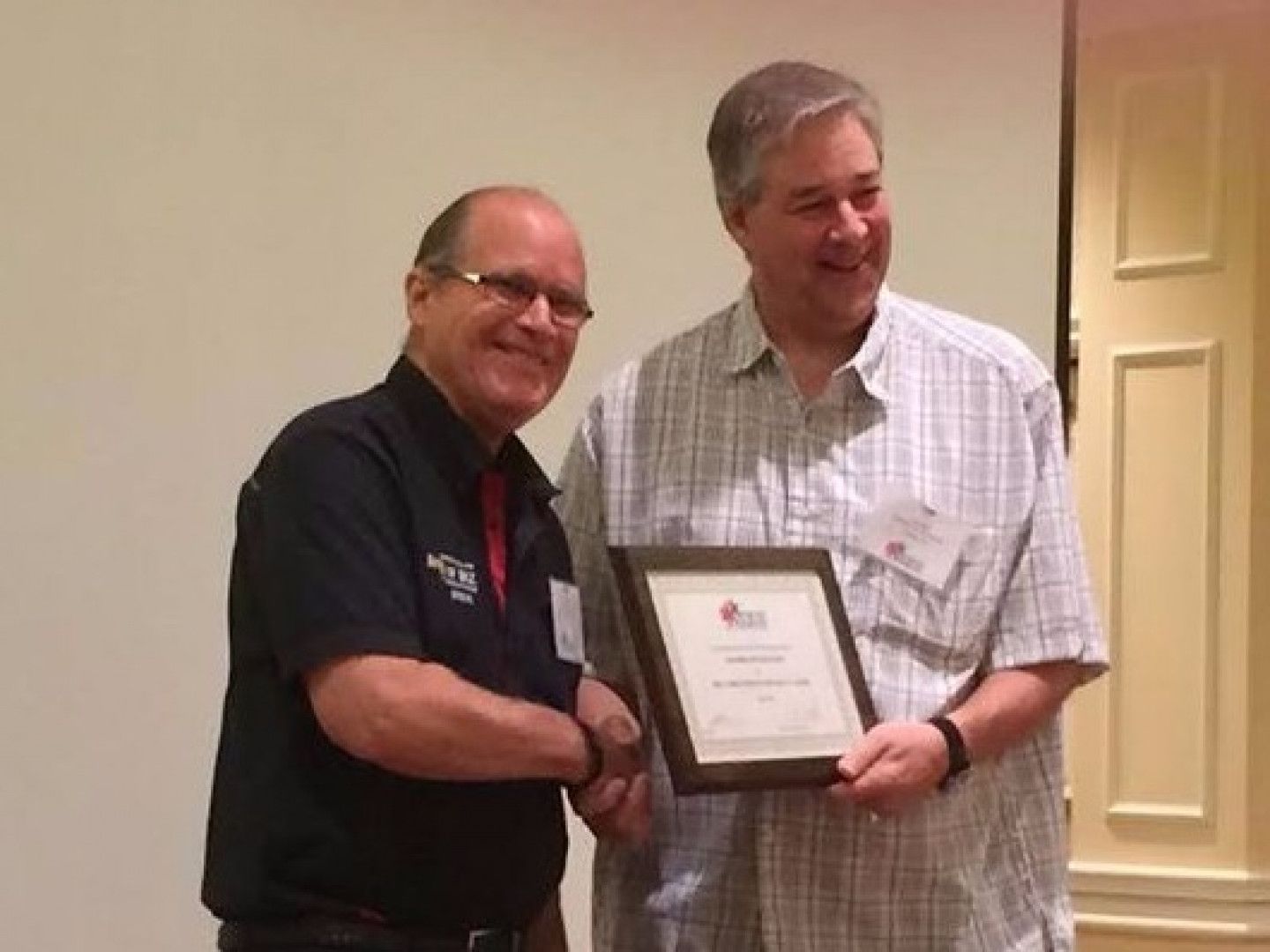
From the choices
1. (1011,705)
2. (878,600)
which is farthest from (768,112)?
(1011,705)

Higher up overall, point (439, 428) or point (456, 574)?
point (439, 428)

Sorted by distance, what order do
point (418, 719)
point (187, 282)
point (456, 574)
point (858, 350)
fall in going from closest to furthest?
point (418, 719) → point (456, 574) → point (858, 350) → point (187, 282)

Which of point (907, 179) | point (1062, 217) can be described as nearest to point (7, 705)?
point (907, 179)

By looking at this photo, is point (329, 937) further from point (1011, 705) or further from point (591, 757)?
point (1011, 705)

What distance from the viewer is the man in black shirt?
150 centimetres

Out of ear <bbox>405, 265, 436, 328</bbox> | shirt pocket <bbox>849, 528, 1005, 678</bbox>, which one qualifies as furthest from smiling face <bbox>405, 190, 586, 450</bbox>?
shirt pocket <bbox>849, 528, 1005, 678</bbox>

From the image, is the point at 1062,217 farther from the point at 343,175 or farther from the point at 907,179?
the point at 343,175

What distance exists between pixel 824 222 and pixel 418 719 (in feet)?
1.91

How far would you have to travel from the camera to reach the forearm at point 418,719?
1.48 m

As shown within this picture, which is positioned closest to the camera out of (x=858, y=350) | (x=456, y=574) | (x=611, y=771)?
(x=456, y=574)

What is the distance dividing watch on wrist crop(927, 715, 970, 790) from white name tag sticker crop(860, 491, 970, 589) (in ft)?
0.42

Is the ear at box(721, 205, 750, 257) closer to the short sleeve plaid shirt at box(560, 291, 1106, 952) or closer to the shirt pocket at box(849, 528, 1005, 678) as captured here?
the short sleeve plaid shirt at box(560, 291, 1106, 952)

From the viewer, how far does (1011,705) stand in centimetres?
174

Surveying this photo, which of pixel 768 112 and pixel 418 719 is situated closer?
pixel 418 719
